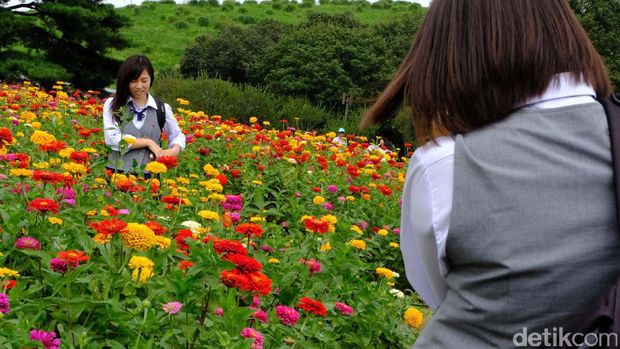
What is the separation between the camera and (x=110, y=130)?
3.75 meters

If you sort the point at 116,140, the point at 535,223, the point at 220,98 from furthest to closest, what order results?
1. the point at 220,98
2. the point at 116,140
3. the point at 535,223

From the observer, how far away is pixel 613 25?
86.8ft

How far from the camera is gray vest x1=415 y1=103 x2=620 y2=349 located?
0.97m

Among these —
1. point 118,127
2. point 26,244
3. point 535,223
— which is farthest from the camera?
point 118,127

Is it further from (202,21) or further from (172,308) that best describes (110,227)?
(202,21)

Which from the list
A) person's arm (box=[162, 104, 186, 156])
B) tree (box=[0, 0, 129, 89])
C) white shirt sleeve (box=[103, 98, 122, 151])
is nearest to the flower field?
white shirt sleeve (box=[103, 98, 122, 151])

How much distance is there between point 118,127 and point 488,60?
282cm

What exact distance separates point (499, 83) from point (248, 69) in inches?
808

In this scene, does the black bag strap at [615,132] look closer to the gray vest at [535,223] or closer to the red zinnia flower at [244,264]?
the gray vest at [535,223]

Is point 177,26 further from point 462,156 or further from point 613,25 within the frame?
point 462,156

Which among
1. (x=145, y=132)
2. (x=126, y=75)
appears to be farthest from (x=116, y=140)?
(x=126, y=75)

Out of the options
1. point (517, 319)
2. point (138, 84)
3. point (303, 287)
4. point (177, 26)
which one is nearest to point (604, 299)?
point (517, 319)

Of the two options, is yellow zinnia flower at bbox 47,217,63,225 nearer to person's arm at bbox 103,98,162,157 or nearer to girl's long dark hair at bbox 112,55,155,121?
person's arm at bbox 103,98,162,157

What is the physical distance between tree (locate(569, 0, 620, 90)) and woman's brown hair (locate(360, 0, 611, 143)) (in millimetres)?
25667
